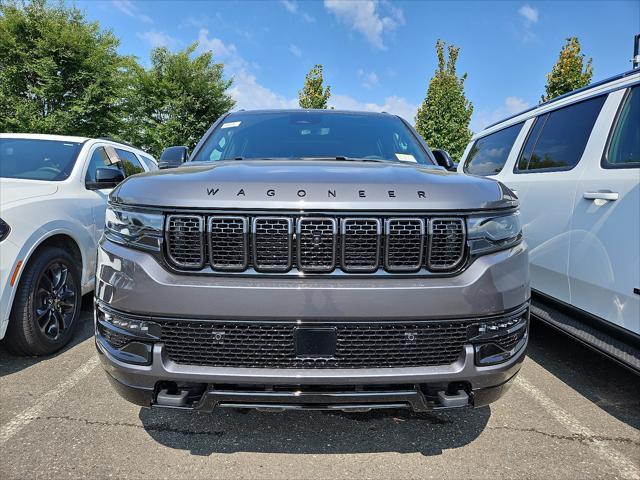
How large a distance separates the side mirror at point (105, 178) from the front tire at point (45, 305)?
31.5 inches

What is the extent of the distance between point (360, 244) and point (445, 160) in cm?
165

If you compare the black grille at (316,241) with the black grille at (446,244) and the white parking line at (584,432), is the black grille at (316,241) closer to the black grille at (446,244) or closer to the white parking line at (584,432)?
the black grille at (446,244)

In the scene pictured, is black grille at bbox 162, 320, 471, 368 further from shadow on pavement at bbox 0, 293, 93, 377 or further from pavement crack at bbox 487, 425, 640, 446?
shadow on pavement at bbox 0, 293, 93, 377

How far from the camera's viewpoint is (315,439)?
7.66ft

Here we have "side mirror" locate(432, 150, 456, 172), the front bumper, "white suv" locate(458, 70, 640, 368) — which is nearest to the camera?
the front bumper

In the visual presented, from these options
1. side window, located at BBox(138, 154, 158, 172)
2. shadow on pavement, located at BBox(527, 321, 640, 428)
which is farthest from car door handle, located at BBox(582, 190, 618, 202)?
side window, located at BBox(138, 154, 158, 172)

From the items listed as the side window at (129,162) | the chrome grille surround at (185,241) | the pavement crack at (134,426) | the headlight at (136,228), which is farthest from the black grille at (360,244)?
the side window at (129,162)

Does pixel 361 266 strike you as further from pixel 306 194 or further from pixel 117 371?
pixel 117 371

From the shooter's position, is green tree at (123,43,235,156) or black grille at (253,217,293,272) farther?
green tree at (123,43,235,156)

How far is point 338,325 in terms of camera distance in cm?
177

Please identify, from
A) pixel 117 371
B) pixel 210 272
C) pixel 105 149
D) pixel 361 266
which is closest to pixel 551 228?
pixel 361 266

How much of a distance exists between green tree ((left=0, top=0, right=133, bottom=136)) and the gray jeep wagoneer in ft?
64.0

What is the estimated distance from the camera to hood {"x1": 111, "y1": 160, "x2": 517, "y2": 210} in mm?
1792

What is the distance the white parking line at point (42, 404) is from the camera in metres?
2.38
